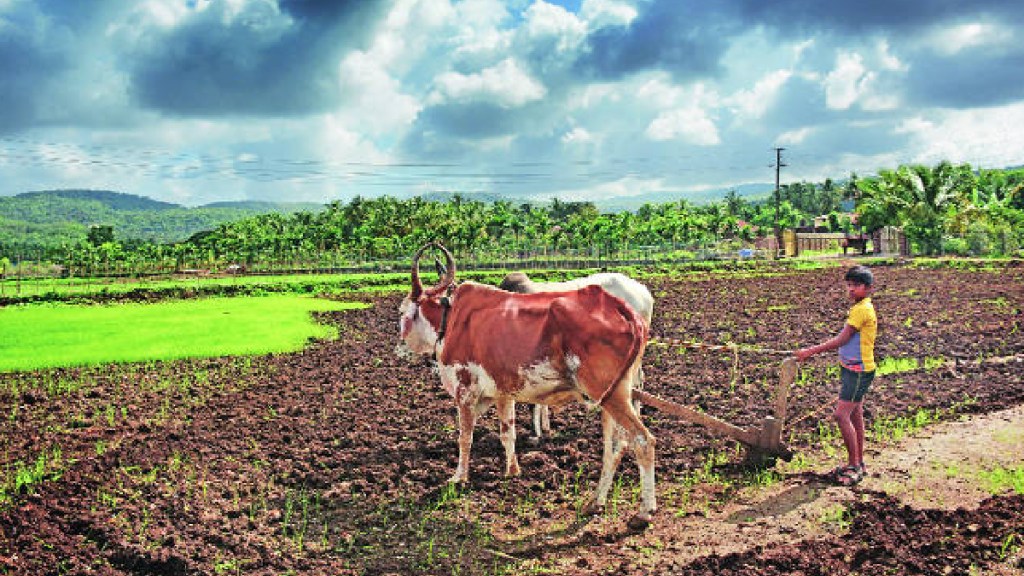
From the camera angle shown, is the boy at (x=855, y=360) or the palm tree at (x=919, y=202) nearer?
the boy at (x=855, y=360)

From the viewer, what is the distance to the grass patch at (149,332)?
668 inches

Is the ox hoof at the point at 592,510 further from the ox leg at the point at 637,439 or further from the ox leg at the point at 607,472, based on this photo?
the ox leg at the point at 637,439

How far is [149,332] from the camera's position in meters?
20.7

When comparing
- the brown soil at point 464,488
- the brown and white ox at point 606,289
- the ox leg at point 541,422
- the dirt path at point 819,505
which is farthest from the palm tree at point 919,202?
the ox leg at point 541,422

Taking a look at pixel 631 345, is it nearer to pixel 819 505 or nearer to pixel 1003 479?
pixel 819 505

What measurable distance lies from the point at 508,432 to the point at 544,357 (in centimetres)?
126

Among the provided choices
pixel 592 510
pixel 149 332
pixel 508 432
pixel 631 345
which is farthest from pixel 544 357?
Answer: pixel 149 332

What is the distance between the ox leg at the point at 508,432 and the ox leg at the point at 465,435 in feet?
0.93

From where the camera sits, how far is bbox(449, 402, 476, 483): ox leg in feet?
24.8

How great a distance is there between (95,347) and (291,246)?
64.6 m

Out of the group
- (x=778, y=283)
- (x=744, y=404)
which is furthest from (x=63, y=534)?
(x=778, y=283)

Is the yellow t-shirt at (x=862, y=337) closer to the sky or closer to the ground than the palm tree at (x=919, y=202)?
closer to the ground

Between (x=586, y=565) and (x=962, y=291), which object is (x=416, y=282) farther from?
(x=962, y=291)

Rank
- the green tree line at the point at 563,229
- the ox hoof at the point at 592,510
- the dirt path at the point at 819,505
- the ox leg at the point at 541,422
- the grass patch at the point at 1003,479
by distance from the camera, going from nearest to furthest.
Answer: the dirt path at the point at 819,505, the ox hoof at the point at 592,510, the grass patch at the point at 1003,479, the ox leg at the point at 541,422, the green tree line at the point at 563,229
